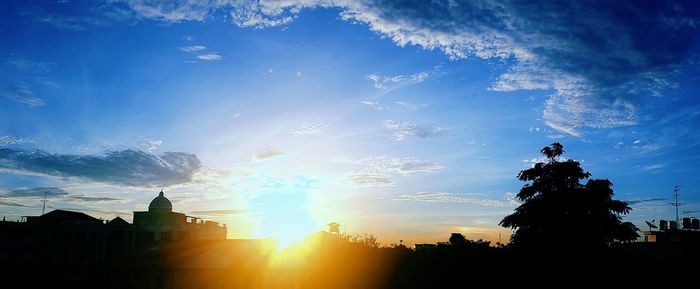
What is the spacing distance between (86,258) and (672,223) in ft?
280

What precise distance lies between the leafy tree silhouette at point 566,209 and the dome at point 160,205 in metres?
73.5

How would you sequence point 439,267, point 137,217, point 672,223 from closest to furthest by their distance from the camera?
point 439,267
point 672,223
point 137,217

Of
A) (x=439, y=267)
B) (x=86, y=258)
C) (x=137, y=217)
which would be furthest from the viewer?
(x=137, y=217)

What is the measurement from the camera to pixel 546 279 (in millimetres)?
27188

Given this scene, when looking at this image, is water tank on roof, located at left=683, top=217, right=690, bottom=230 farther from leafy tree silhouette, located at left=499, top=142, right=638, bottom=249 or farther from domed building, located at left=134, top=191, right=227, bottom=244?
domed building, located at left=134, top=191, right=227, bottom=244

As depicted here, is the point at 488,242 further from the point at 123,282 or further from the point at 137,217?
the point at 137,217

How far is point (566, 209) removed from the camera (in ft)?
144

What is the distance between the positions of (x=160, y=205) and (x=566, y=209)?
79488 millimetres

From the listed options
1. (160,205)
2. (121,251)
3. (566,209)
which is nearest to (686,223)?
(566,209)

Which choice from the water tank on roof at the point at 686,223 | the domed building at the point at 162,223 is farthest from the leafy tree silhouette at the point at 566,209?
the domed building at the point at 162,223

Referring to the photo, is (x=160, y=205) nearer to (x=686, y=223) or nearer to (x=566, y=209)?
(x=566, y=209)

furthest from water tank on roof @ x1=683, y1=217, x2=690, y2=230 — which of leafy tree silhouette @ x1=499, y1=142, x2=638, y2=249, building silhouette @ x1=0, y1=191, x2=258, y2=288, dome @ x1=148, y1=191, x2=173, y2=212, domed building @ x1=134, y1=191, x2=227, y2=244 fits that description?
dome @ x1=148, y1=191, x2=173, y2=212

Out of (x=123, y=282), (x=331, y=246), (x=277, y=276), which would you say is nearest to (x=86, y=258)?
(x=123, y=282)

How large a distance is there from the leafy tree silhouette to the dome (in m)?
73.5
